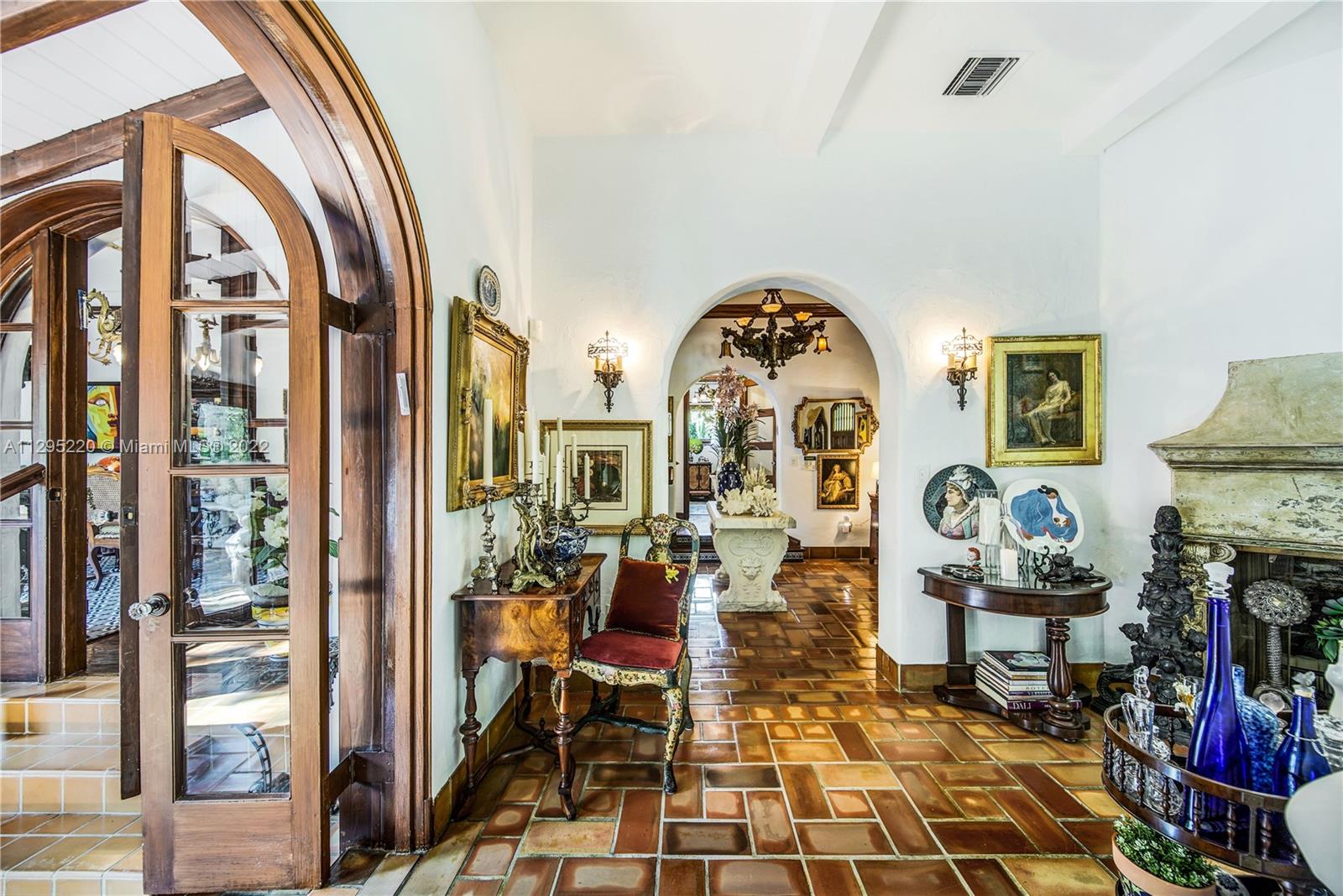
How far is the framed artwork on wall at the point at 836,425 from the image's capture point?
7.55 m

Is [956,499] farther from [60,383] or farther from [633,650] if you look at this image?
[60,383]

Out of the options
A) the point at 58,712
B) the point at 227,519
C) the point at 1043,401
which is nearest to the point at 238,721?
the point at 227,519

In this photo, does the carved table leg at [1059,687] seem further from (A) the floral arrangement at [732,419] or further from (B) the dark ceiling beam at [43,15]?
(B) the dark ceiling beam at [43,15]

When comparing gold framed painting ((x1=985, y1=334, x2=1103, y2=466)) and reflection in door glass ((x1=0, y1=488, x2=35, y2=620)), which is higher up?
gold framed painting ((x1=985, y1=334, x2=1103, y2=466))

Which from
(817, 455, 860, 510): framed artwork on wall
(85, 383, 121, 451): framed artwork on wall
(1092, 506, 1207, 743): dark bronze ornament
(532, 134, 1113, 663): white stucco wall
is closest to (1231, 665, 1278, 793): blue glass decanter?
(1092, 506, 1207, 743): dark bronze ornament

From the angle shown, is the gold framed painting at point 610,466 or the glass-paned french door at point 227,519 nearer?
the glass-paned french door at point 227,519

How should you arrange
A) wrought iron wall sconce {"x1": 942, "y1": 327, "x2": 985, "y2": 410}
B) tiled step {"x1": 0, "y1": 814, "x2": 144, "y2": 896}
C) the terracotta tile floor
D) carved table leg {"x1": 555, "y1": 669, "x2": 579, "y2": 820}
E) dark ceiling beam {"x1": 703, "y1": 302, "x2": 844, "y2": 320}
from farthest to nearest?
dark ceiling beam {"x1": 703, "y1": 302, "x2": 844, "y2": 320} < wrought iron wall sconce {"x1": 942, "y1": 327, "x2": 985, "y2": 410} < carved table leg {"x1": 555, "y1": 669, "x2": 579, "y2": 820} < the terracotta tile floor < tiled step {"x1": 0, "y1": 814, "x2": 144, "y2": 896}

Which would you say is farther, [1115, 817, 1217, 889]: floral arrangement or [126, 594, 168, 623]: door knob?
[126, 594, 168, 623]: door knob

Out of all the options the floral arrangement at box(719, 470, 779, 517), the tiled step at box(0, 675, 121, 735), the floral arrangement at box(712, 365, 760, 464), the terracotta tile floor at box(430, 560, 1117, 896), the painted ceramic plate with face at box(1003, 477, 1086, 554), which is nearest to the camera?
the terracotta tile floor at box(430, 560, 1117, 896)

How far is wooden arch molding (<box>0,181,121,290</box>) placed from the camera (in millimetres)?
2406

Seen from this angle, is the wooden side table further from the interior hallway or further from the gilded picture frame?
the gilded picture frame

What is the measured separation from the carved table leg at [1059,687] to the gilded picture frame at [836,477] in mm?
4672

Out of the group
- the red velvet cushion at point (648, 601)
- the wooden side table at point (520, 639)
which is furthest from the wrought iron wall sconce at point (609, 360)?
the wooden side table at point (520, 639)

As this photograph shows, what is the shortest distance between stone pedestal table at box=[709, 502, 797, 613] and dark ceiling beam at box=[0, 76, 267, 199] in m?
4.30
